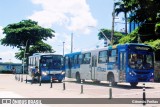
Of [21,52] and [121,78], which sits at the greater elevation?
[21,52]

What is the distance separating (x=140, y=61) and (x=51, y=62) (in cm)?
1235

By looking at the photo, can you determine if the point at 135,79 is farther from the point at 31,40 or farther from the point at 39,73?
the point at 31,40

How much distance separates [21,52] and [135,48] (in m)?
70.3

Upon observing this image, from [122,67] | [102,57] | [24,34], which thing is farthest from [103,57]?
[24,34]

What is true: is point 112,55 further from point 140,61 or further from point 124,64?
point 140,61

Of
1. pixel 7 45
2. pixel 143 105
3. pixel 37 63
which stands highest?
pixel 7 45

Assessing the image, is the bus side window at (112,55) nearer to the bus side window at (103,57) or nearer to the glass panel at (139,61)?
the bus side window at (103,57)

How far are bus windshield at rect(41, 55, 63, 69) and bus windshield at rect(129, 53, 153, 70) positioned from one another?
38.9 feet

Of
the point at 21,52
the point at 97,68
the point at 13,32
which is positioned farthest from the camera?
the point at 21,52

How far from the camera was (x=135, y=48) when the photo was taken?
24656mm

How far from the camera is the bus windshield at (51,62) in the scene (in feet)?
113

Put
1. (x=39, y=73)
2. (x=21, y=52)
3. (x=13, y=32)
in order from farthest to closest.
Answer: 1. (x=21, y=52)
2. (x=13, y=32)
3. (x=39, y=73)

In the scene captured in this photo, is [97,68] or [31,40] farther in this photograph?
[31,40]

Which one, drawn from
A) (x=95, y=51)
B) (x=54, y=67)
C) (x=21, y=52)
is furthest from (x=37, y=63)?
(x=21, y=52)
